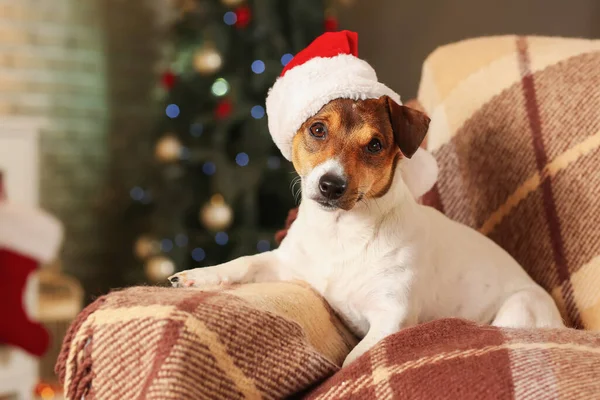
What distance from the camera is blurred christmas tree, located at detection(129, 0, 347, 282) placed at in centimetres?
324

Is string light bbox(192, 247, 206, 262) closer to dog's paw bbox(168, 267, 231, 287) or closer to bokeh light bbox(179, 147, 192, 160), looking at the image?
bokeh light bbox(179, 147, 192, 160)

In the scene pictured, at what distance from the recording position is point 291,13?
11.1ft

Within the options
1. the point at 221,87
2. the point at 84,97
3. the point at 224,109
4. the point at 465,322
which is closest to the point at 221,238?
the point at 224,109

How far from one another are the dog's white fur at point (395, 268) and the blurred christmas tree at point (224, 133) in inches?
68.0

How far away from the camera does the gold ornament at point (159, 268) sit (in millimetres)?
3418

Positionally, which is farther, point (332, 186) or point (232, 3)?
point (232, 3)

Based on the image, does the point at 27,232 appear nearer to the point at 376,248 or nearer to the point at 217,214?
the point at 217,214

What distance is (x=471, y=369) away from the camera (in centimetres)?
95

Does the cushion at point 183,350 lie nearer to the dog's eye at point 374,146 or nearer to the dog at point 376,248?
the dog at point 376,248

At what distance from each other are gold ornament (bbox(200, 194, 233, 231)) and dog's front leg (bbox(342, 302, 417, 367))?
191cm

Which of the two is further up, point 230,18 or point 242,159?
point 230,18

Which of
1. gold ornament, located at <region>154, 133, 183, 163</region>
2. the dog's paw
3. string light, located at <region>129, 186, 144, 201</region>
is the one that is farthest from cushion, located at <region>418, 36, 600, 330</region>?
string light, located at <region>129, 186, 144, 201</region>

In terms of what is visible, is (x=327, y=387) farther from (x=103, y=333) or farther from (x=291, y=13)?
(x=291, y=13)

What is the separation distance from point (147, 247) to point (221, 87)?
35.3 inches
